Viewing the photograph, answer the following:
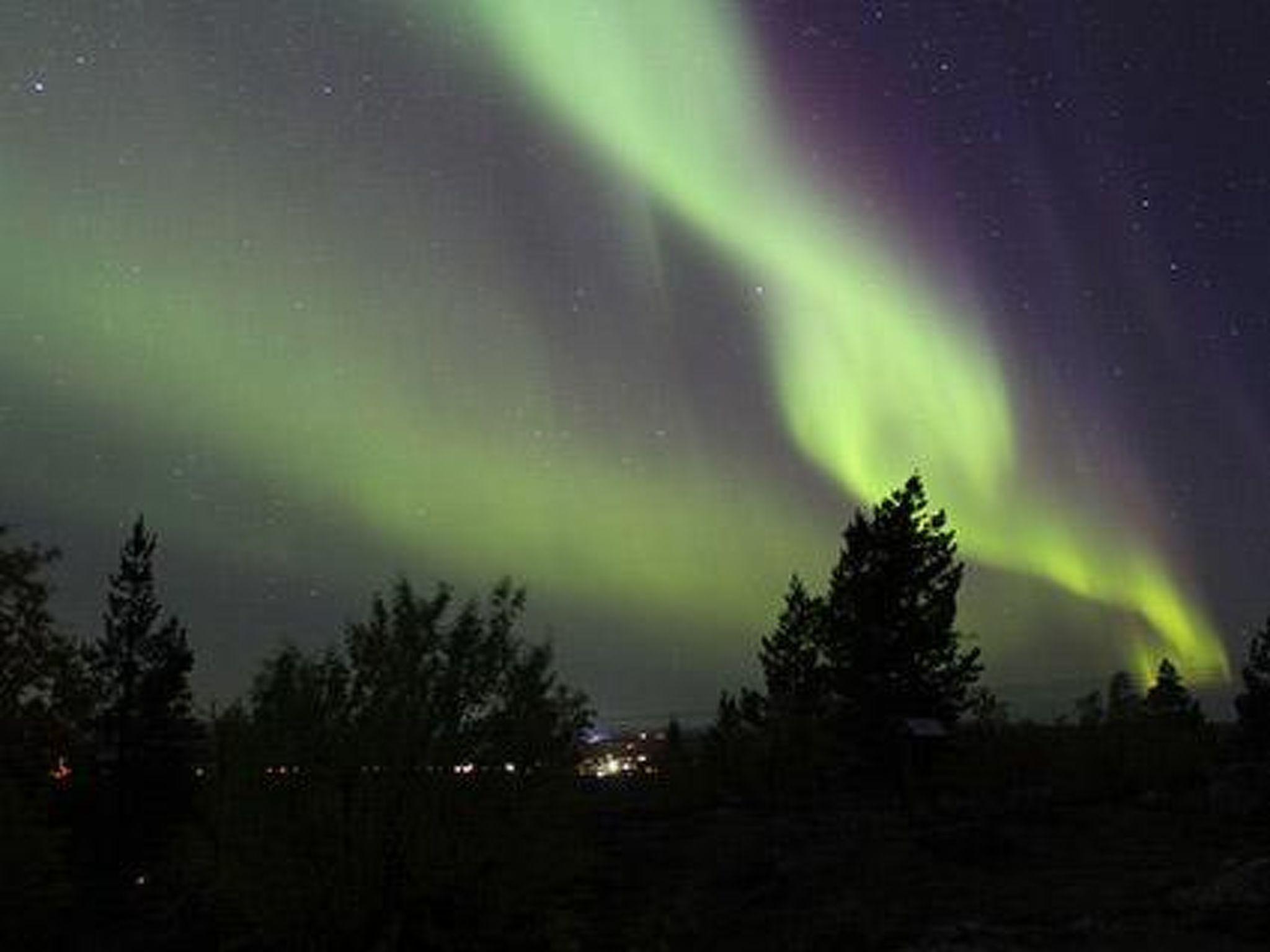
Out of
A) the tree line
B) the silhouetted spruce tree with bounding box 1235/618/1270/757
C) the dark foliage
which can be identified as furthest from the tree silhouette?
the silhouetted spruce tree with bounding box 1235/618/1270/757

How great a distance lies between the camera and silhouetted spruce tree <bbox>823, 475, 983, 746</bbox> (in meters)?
44.1

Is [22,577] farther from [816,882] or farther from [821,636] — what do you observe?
[821,636]

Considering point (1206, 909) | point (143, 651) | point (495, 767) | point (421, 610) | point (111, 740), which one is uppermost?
point (143, 651)

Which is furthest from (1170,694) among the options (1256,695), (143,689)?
(143,689)

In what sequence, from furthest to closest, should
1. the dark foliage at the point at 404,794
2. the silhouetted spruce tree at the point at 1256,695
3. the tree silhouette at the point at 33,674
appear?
the silhouetted spruce tree at the point at 1256,695
the tree silhouette at the point at 33,674
the dark foliage at the point at 404,794

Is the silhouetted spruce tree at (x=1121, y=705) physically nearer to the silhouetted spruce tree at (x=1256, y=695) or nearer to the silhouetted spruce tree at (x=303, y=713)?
the silhouetted spruce tree at (x=1256, y=695)

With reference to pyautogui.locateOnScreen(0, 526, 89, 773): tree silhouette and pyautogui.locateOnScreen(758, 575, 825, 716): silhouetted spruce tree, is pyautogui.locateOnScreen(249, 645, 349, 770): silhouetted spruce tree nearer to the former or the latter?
pyautogui.locateOnScreen(0, 526, 89, 773): tree silhouette

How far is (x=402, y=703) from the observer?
591 inches

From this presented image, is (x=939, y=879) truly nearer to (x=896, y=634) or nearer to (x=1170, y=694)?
(x=896, y=634)

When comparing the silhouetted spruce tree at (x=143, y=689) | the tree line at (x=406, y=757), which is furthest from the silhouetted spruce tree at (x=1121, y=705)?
the silhouetted spruce tree at (x=143, y=689)

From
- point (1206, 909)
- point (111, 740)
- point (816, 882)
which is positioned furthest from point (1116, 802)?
point (111, 740)

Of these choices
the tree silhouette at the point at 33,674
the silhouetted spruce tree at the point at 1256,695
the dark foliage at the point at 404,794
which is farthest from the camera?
the silhouetted spruce tree at the point at 1256,695

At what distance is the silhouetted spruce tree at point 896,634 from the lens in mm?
44062

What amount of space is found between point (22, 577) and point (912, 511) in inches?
1083
